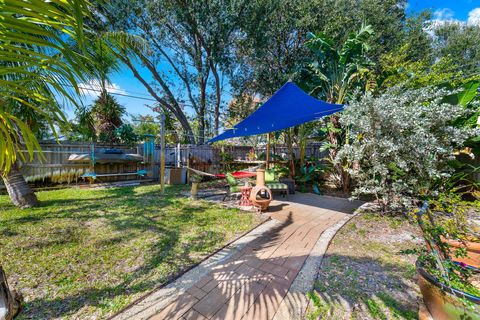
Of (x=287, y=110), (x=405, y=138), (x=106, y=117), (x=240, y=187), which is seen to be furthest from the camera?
(x=106, y=117)

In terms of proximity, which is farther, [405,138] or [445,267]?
[405,138]

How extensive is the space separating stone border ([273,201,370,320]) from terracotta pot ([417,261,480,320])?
984mm

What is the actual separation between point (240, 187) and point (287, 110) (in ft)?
7.97

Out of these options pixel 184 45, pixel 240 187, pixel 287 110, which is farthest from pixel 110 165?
pixel 287 110

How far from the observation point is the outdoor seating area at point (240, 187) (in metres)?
1.41

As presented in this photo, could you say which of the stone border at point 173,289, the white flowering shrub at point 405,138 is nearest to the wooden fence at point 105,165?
the stone border at point 173,289

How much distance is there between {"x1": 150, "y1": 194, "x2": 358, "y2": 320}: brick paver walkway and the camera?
5.92 feet

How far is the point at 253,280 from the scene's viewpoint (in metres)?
2.23

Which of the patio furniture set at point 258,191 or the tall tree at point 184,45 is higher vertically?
the tall tree at point 184,45

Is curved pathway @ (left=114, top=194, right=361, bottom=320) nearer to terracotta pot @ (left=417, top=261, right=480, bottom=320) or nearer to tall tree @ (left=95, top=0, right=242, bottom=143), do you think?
terracotta pot @ (left=417, top=261, right=480, bottom=320)

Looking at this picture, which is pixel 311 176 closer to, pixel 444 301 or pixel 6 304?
pixel 444 301

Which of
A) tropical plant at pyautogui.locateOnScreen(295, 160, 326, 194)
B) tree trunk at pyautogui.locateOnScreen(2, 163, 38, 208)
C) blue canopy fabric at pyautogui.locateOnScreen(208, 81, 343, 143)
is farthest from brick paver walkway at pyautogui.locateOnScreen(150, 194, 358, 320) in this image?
tree trunk at pyautogui.locateOnScreen(2, 163, 38, 208)

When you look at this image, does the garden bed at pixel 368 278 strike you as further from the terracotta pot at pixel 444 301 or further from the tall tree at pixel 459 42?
the tall tree at pixel 459 42

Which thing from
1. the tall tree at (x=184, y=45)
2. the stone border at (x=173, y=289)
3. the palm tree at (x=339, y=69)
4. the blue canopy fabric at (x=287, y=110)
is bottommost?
the stone border at (x=173, y=289)
